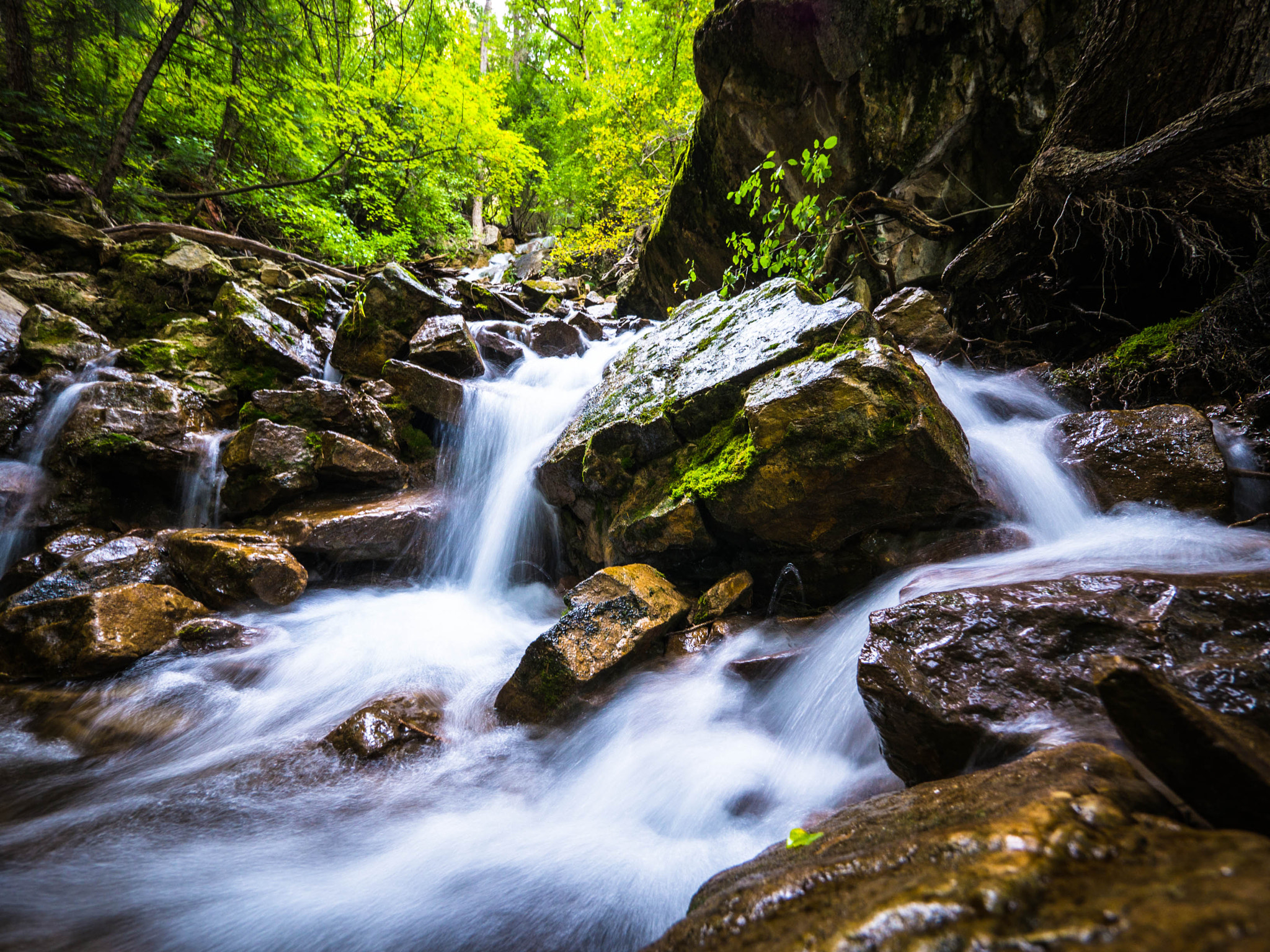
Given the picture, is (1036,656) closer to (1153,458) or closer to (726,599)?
(726,599)

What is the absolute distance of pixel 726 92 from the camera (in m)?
6.64

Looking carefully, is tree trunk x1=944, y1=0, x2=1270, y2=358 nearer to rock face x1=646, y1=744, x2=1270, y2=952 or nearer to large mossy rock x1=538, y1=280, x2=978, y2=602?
large mossy rock x1=538, y1=280, x2=978, y2=602

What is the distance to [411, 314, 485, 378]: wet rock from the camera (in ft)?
22.8

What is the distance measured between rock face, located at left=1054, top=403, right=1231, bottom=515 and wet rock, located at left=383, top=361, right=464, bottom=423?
6.27m

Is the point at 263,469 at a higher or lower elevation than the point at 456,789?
higher

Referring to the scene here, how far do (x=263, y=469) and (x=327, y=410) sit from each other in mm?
989

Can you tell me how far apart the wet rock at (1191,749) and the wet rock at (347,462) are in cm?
618

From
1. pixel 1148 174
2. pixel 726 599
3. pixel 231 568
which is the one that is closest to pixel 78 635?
pixel 231 568

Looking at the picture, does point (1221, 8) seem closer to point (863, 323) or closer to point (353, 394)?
point (863, 323)

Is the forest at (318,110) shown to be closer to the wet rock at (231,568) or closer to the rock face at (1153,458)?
the wet rock at (231,568)

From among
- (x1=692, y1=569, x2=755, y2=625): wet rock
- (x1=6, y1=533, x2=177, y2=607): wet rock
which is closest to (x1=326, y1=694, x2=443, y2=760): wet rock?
(x1=692, y1=569, x2=755, y2=625): wet rock

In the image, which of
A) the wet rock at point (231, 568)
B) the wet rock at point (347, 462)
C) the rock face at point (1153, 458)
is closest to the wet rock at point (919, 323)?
the rock face at point (1153, 458)

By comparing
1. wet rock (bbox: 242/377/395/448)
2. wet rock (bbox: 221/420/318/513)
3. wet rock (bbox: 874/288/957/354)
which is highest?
wet rock (bbox: 874/288/957/354)

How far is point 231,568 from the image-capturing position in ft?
13.9
